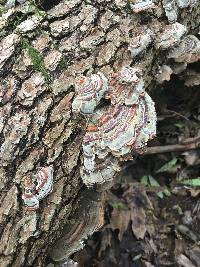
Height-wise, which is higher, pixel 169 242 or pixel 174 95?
pixel 174 95

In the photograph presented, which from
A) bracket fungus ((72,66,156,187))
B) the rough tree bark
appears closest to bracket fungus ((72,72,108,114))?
bracket fungus ((72,66,156,187))

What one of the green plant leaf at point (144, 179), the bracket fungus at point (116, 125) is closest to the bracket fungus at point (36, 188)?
the bracket fungus at point (116, 125)

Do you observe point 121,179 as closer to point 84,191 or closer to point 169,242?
point 169,242

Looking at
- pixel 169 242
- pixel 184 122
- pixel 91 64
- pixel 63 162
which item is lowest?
pixel 169 242

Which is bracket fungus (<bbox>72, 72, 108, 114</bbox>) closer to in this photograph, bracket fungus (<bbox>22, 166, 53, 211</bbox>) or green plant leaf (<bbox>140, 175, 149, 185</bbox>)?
bracket fungus (<bbox>22, 166, 53, 211</bbox>)

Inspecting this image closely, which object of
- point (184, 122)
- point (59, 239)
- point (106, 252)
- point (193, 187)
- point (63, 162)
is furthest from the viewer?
point (184, 122)

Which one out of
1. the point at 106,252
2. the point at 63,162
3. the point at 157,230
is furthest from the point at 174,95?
the point at 63,162

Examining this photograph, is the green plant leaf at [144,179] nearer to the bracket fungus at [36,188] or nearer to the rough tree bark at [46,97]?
the rough tree bark at [46,97]

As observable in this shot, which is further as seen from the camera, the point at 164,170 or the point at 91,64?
the point at 164,170
